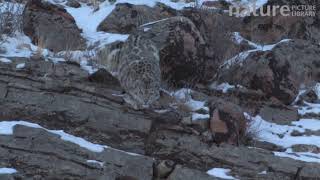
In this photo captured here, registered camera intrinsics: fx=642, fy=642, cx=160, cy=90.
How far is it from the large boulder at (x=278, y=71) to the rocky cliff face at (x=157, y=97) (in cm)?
2

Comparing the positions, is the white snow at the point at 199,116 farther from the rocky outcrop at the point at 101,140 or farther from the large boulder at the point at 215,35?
the large boulder at the point at 215,35

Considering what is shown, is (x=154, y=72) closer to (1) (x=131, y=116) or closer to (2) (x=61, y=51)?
(1) (x=131, y=116)

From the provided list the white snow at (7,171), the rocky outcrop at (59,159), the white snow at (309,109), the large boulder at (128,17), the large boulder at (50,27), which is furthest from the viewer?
the large boulder at (128,17)

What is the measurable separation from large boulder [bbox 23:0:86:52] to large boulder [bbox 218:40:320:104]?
8.86 feet

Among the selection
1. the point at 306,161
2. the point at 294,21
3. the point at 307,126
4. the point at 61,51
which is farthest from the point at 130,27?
the point at 306,161

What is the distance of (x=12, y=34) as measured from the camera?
10.9 m

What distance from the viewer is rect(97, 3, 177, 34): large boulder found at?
40.4 feet

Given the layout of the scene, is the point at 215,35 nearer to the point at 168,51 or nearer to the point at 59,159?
the point at 168,51

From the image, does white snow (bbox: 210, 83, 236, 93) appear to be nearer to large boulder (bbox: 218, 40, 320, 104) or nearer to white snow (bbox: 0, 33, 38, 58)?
large boulder (bbox: 218, 40, 320, 104)

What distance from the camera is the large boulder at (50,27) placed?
36.2ft

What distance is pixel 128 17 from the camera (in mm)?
12508

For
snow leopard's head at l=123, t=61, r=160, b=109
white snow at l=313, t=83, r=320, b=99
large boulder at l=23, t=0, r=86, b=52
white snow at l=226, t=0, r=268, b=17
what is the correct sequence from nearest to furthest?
snow leopard's head at l=123, t=61, r=160, b=109
white snow at l=313, t=83, r=320, b=99
large boulder at l=23, t=0, r=86, b=52
white snow at l=226, t=0, r=268, b=17
